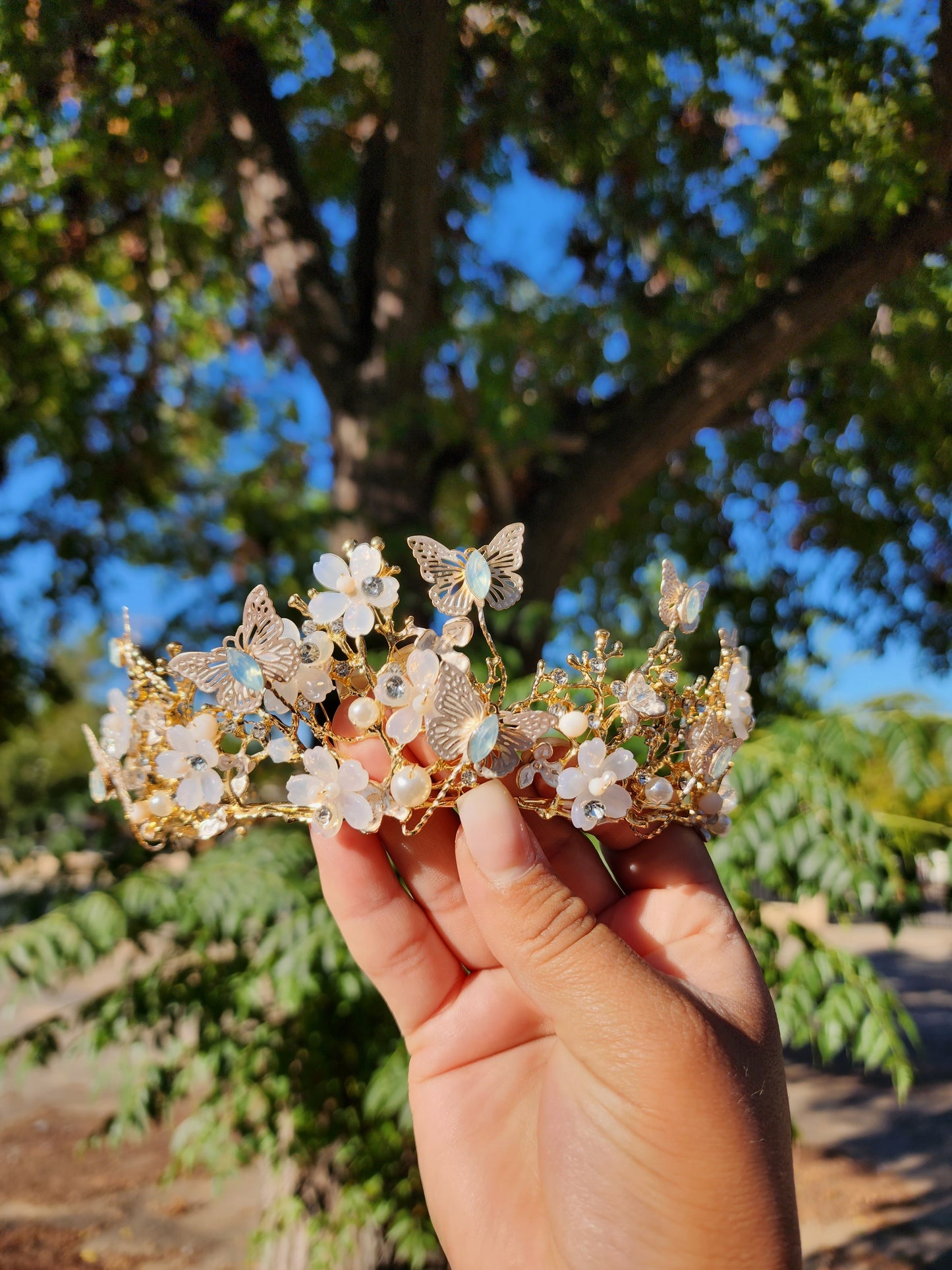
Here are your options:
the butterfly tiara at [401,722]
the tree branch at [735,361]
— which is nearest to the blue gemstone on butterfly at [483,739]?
the butterfly tiara at [401,722]

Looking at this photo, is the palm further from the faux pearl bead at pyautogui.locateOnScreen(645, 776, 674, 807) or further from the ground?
the ground

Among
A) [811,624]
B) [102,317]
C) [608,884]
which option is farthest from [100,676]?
[608,884]

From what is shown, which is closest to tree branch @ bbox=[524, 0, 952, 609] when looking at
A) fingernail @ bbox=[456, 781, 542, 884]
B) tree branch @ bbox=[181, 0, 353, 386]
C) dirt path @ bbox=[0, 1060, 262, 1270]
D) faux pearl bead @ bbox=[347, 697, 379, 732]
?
tree branch @ bbox=[181, 0, 353, 386]

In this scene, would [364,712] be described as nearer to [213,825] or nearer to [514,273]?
[213,825]

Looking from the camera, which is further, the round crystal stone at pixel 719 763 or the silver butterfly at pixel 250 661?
the round crystal stone at pixel 719 763

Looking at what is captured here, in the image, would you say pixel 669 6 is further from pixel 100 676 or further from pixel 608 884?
Result: pixel 100 676

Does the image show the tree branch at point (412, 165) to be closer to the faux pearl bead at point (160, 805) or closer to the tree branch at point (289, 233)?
the tree branch at point (289, 233)
